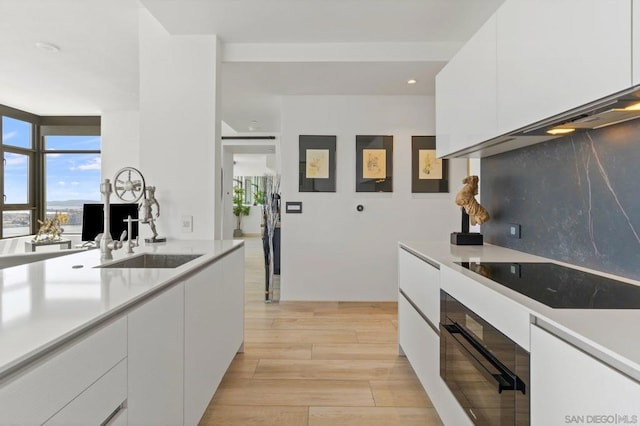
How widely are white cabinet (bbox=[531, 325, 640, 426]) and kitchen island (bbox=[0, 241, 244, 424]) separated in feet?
3.83

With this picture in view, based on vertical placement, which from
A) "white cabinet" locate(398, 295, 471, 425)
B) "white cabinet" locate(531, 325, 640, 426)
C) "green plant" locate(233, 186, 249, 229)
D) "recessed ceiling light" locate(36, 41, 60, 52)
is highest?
"recessed ceiling light" locate(36, 41, 60, 52)

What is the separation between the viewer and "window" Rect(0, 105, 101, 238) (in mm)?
5914

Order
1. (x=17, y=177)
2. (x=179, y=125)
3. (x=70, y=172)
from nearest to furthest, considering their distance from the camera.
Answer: (x=179, y=125) < (x=17, y=177) < (x=70, y=172)

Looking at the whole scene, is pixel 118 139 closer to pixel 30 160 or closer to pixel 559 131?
pixel 30 160

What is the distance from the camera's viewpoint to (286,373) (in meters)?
2.38

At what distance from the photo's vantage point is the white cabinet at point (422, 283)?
5.93 feet

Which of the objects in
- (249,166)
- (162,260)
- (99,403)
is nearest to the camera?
(99,403)

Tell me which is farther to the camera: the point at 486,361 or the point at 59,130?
the point at 59,130

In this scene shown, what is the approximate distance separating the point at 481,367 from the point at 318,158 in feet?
10.2

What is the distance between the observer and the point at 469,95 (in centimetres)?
201

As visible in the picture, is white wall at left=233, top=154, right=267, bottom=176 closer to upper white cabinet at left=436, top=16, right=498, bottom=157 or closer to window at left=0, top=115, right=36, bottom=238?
window at left=0, top=115, right=36, bottom=238

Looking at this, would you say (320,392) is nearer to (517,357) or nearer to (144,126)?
(517,357)

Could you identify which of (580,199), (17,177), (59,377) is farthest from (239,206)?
(59,377)

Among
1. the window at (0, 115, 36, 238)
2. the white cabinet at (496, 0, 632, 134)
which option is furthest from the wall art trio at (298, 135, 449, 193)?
the window at (0, 115, 36, 238)
